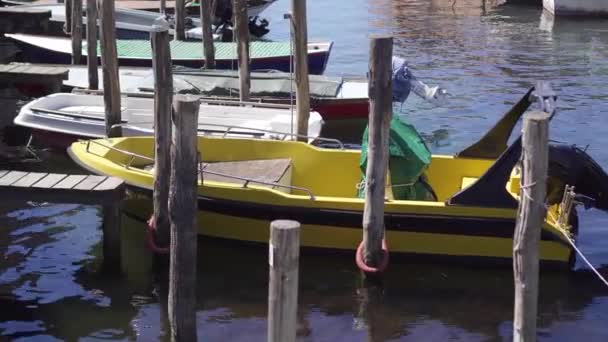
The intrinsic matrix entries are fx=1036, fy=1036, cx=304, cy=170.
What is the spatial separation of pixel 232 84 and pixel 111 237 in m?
5.98

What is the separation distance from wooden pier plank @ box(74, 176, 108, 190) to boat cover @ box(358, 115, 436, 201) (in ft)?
8.64

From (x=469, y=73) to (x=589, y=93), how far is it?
116 inches

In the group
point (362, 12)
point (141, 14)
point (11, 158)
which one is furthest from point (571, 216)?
point (362, 12)

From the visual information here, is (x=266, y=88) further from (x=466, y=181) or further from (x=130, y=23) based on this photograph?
(x=130, y=23)

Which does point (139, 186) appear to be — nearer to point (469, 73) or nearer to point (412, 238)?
point (412, 238)

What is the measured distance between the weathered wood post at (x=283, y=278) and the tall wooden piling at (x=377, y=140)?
330 cm

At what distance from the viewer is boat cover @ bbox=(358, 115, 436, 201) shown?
1061cm

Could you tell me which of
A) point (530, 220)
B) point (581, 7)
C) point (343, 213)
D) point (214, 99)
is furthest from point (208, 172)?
point (581, 7)

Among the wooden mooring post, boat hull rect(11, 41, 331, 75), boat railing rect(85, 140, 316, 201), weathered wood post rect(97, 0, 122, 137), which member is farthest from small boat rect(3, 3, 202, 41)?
the wooden mooring post

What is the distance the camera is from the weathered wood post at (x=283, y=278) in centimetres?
624

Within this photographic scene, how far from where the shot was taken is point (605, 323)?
9.55m

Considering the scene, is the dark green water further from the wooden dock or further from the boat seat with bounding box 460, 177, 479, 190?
the wooden dock

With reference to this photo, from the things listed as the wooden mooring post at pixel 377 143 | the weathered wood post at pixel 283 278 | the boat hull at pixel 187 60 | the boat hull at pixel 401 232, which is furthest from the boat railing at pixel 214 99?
the weathered wood post at pixel 283 278

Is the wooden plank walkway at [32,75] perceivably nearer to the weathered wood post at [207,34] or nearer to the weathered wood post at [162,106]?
the weathered wood post at [207,34]
